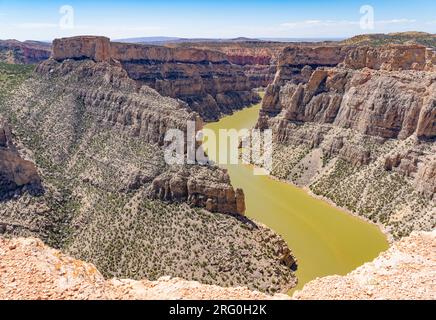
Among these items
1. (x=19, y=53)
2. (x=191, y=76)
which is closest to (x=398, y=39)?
(x=191, y=76)

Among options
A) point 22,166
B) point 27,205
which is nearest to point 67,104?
point 22,166

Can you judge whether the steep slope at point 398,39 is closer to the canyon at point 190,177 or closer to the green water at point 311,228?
the canyon at point 190,177

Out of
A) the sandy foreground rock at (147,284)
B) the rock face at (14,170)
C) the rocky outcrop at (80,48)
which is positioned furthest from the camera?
the rocky outcrop at (80,48)

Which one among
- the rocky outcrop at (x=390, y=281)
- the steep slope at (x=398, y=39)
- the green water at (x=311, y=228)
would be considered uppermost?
the steep slope at (x=398, y=39)

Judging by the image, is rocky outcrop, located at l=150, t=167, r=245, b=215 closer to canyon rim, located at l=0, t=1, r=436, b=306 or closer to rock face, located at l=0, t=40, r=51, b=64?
canyon rim, located at l=0, t=1, r=436, b=306

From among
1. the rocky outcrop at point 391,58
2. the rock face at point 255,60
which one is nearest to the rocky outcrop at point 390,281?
the rocky outcrop at point 391,58

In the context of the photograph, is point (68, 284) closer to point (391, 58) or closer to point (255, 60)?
point (391, 58)
